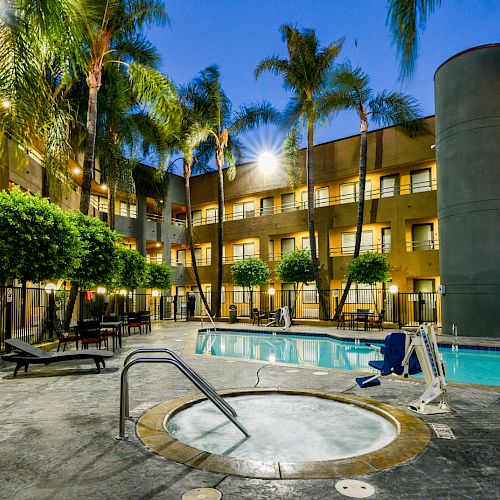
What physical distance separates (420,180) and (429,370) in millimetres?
20688

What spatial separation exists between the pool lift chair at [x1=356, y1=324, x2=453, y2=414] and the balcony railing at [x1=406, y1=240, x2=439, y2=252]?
18.1m

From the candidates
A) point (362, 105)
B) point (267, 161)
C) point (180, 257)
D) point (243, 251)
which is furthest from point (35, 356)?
point (180, 257)

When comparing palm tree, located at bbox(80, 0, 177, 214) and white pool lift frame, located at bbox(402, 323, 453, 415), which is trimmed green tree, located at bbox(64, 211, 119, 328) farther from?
white pool lift frame, located at bbox(402, 323, 453, 415)

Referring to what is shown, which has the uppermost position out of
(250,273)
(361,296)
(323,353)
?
(250,273)

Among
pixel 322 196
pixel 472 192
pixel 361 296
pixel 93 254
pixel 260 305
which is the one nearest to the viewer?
pixel 93 254

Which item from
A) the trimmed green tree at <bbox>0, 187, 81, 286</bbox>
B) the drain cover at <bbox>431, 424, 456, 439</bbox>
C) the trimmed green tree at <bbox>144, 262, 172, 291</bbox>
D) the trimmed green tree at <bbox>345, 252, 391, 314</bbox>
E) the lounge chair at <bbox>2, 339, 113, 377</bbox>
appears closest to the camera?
the drain cover at <bbox>431, 424, 456, 439</bbox>

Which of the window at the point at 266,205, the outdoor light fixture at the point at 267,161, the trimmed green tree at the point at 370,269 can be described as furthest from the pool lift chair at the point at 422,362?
the window at the point at 266,205

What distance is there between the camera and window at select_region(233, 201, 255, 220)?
31334 millimetres

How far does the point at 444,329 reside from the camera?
1697 cm

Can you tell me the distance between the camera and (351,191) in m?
26.5

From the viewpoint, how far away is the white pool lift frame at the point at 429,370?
532cm

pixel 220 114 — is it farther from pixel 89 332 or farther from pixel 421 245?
pixel 89 332

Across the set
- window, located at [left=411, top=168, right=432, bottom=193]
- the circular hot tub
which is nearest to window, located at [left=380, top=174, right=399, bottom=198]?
window, located at [left=411, top=168, right=432, bottom=193]

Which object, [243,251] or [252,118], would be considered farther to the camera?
[243,251]
